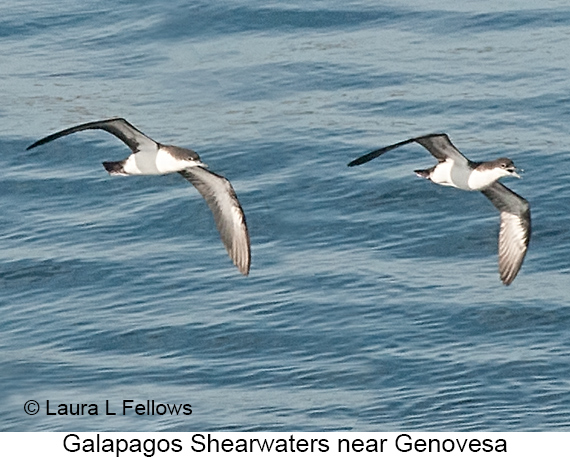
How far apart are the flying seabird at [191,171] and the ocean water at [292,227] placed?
17.7 ft

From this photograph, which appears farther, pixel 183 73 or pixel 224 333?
pixel 183 73

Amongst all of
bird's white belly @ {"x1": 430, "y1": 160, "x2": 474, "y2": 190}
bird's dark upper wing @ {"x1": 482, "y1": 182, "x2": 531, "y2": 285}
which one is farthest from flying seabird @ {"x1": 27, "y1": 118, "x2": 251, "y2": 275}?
bird's dark upper wing @ {"x1": 482, "y1": 182, "x2": 531, "y2": 285}

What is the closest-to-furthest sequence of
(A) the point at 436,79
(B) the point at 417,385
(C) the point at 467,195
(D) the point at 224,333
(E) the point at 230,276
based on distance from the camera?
1. (B) the point at 417,385
2. (D) the point at 224,333
3. (E) the point at 230,276
4. (C) the point at 467,195
5. (A) the point at 436,79

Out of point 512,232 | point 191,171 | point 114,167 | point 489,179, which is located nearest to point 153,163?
point 114,167

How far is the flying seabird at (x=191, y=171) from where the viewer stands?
1309 cm

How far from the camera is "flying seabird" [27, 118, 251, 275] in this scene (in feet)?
42.9

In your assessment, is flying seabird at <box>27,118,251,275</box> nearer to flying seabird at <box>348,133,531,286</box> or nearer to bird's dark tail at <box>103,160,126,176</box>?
bird's dark tail at <box>103,160,126,176</box>

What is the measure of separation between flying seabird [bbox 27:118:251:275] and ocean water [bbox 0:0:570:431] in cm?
539

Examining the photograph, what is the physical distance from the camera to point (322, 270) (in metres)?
22.6
